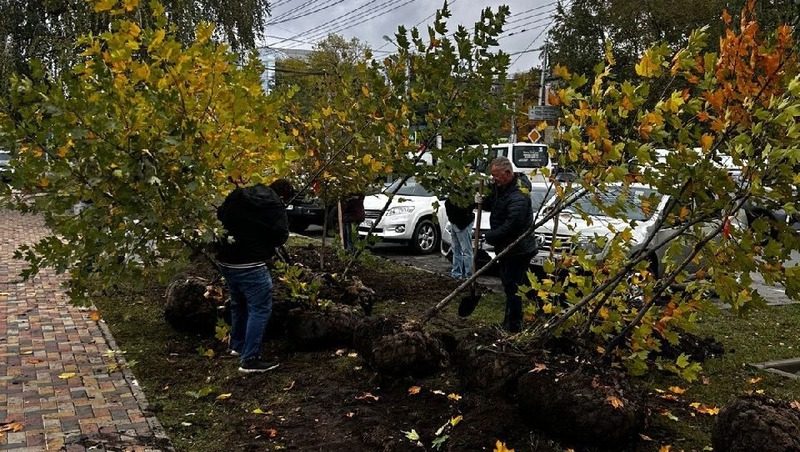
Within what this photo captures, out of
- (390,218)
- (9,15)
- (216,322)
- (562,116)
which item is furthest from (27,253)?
(9,15)

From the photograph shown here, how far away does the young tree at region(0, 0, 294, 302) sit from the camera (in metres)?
4.99

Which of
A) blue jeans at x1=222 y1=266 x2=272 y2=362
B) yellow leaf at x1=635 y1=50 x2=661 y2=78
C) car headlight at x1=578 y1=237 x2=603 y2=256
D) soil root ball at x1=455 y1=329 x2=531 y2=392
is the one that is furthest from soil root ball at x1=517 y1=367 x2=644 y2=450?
blue jeans at x1=222 y1=266 x2=272 y2=362

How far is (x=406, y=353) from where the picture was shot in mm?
5250

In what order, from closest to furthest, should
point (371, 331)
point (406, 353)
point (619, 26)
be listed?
point (406, 353)
point (371, 331)
point (619, 26)

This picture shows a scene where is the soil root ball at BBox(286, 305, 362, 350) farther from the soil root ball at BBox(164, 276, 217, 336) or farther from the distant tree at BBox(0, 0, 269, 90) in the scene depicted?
the distant tree at BBox(0, 0, 269, 90)

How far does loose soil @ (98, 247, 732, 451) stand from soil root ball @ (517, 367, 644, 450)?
0.07 meters

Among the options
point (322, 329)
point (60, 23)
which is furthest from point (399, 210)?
point (60, 23)

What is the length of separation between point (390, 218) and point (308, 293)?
7.53 metres

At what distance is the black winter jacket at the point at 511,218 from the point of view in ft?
22.5

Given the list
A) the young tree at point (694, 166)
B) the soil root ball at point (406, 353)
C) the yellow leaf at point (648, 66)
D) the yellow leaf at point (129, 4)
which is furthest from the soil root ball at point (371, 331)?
the yellow leaf at point (129, 4)

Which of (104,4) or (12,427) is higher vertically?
(104,4)

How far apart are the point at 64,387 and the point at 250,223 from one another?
179 cm

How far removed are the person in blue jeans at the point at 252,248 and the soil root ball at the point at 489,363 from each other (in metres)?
1.67

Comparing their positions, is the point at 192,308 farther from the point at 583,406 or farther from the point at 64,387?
the point at 583,406
